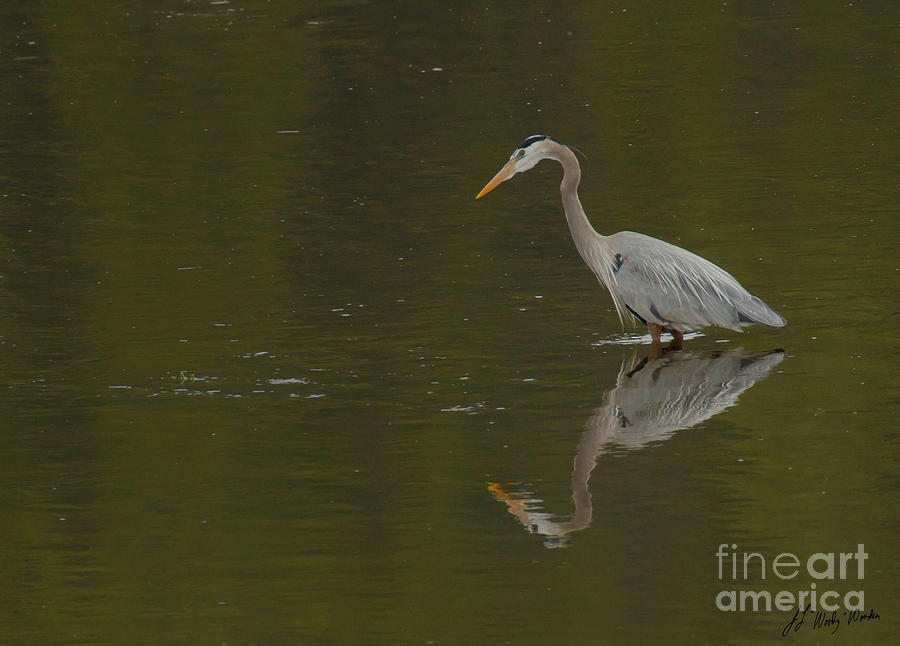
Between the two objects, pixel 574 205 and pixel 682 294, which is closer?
pixel 682 294

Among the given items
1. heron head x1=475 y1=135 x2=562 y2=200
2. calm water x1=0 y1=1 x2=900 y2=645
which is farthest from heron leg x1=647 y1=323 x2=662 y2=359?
heron head x1=475 y1=135 x2=562 y2=200

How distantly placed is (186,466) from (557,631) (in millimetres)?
2963

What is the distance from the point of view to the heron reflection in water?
8062mm

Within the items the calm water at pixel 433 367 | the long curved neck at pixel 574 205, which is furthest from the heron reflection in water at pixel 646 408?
the long curved neck at pixel 574 205

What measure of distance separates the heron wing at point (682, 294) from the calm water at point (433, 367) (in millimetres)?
282

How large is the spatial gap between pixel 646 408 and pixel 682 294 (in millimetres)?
1495

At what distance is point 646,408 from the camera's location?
962 centimetres
